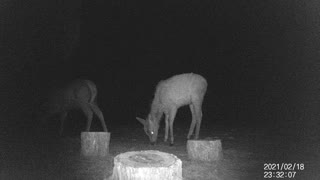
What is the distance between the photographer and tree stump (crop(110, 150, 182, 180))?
304cm

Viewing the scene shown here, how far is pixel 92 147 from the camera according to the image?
5.96 metres

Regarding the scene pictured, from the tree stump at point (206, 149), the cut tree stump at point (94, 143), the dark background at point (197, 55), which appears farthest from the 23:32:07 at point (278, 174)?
the dark background at point (197, 55)

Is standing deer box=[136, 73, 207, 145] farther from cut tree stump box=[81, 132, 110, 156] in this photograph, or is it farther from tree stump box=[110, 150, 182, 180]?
tree stump box=[110, 150, 182, 180]

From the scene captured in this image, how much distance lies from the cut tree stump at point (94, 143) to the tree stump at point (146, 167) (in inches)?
105

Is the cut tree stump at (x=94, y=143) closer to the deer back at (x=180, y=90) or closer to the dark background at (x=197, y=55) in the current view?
the deer back at (x=180, y=90)

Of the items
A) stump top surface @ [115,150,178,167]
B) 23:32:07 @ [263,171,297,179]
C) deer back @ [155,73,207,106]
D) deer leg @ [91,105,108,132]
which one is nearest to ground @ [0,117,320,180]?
23:32:07 @ [263,171,297,179]

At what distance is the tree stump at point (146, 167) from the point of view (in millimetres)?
3037

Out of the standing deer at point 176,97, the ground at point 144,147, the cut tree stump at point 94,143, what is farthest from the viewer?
the standing deer at point 176,97

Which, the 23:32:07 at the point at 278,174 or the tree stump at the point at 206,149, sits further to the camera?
the tree stump at the point at 206,149

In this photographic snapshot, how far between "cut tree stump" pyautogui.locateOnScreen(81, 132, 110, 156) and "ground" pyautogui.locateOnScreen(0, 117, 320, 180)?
0.44 ft

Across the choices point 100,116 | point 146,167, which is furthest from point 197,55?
point 146,167

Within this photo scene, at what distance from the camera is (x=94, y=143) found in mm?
5930

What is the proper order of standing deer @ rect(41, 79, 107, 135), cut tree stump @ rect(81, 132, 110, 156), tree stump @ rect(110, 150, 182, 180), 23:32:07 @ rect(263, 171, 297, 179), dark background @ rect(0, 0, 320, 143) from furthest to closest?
dark background @ rect(0, 0, 320, 143), standing deer @ rect(41, 79, 107, 135), cut tree stump @ rect(81, 132, 110, 156), 23:32:07 @ rect(263, 171, 297, 179), tree stump @ rect(110, 150, 182, 180)

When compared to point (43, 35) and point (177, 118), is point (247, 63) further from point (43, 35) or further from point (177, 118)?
point (43, 35)
